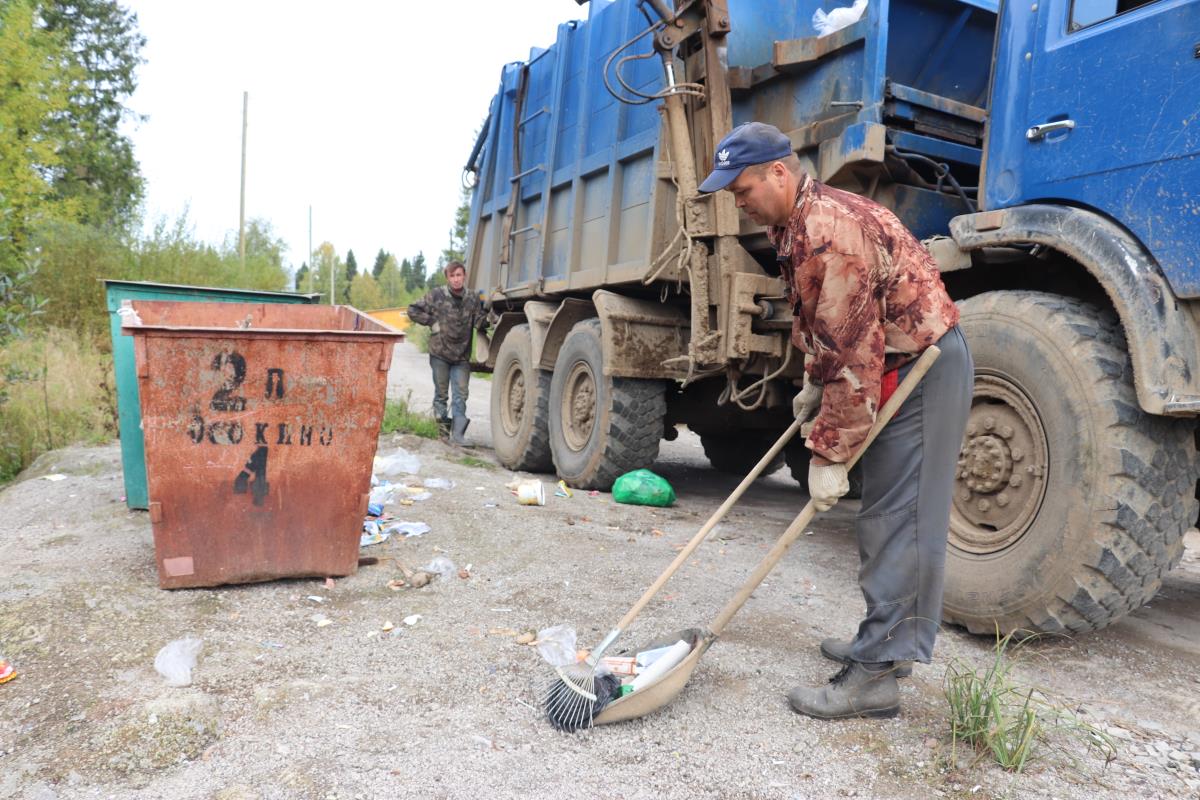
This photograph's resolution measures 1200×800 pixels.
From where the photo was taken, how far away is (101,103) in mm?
24750

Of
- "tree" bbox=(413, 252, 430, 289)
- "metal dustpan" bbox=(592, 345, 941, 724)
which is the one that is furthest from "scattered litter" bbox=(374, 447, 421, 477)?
"tree" bbox=(413, 252, 430, 289)

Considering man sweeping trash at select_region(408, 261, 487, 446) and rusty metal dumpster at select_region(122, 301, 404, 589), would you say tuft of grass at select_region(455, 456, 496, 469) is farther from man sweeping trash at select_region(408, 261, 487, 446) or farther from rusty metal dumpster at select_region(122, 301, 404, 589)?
rusty metal dumpster at select_region(122, 301, 404, 589)

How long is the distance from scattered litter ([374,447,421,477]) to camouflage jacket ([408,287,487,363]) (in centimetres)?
232

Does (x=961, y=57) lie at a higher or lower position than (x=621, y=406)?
higher

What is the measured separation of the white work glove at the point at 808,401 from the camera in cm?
276

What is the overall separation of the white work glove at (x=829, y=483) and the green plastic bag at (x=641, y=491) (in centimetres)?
315

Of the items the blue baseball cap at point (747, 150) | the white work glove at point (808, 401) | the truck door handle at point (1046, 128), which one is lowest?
the white work glove at point (808, 401)

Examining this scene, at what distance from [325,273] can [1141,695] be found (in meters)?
76.7

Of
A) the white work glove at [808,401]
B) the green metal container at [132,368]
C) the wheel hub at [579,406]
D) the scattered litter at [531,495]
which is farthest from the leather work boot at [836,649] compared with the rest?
the wheel hub at [579,406]

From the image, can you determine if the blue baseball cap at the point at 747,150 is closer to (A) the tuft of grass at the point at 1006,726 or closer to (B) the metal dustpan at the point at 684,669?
(B) the metal dustpan at the point at 684,669

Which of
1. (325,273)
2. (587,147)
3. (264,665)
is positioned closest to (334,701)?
(264,665)

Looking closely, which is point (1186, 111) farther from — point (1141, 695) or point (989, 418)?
point (1141, 695)

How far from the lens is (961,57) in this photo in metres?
4.15

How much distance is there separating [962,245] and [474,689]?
2.43m
